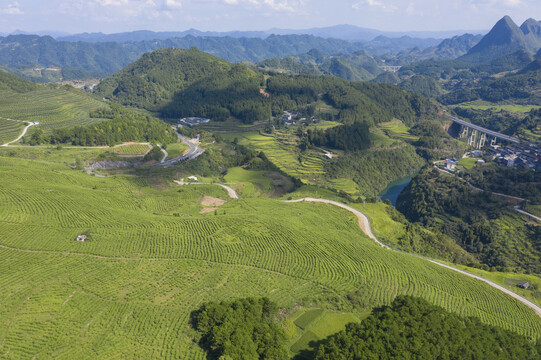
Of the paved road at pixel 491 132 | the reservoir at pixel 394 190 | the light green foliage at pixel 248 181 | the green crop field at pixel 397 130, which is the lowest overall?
the reservoir at pixel 394 190

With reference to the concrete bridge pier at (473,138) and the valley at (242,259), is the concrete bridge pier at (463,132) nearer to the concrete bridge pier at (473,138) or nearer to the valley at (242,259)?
the concrete bridge pier at (473,138)

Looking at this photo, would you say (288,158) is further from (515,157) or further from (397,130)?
(515,157)

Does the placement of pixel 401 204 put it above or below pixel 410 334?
below

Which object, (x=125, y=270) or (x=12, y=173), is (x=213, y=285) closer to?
(x=125, y=270)

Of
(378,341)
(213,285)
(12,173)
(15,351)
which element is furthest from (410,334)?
(12,173)

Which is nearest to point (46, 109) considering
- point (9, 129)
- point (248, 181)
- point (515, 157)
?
point (9, 129)

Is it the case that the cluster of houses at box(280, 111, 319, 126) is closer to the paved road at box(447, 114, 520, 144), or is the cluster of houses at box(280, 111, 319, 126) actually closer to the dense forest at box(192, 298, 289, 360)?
the paved road at box(447, 114, 520, 144)

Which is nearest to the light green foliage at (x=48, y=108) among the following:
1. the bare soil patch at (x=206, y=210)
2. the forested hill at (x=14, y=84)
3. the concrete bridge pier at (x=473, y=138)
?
the forested hill at (x=14, y=84)
